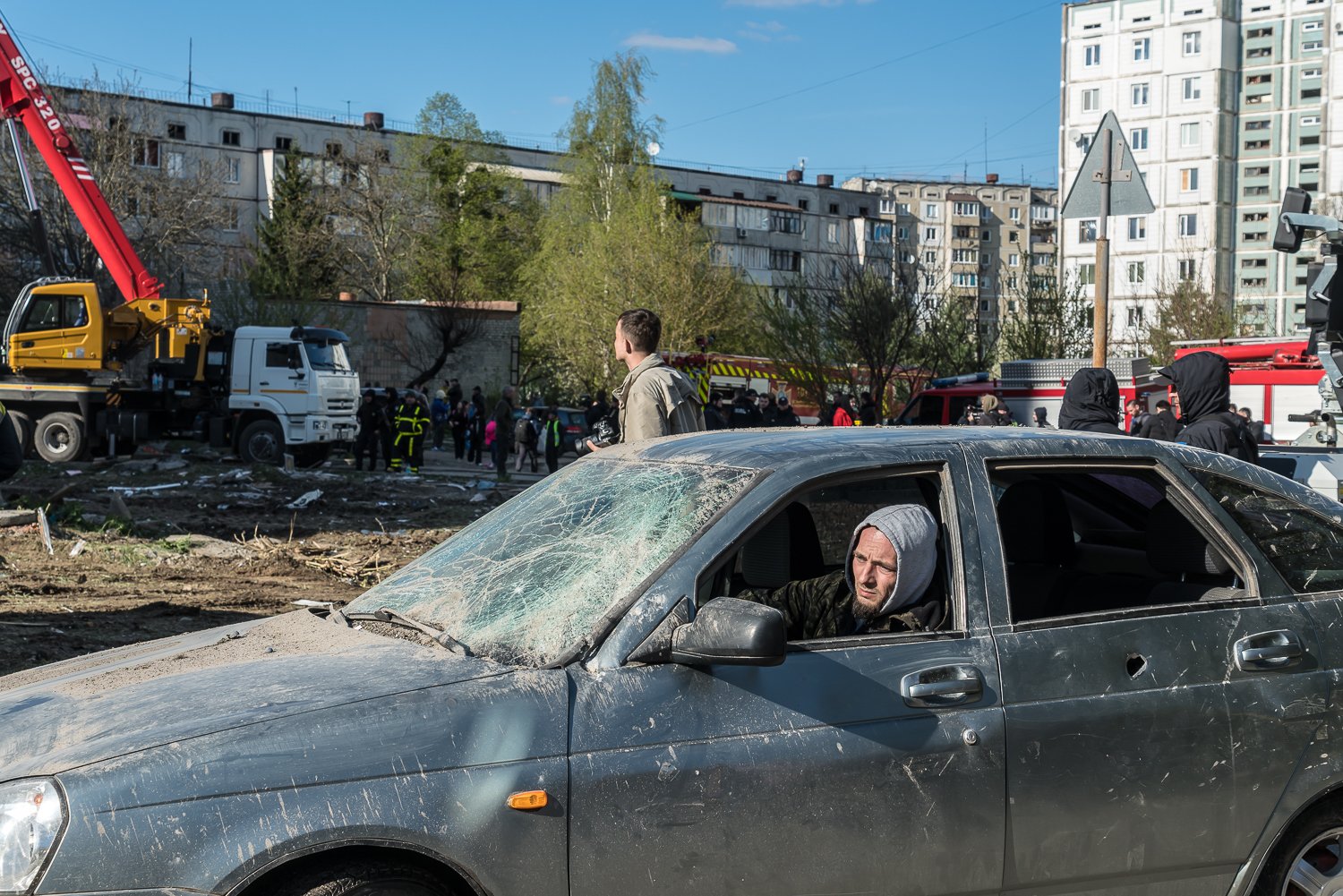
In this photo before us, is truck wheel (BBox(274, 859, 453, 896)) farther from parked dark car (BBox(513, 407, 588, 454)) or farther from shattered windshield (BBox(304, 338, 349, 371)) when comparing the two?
parked dark car (BBox(513, 407, 588, 454))

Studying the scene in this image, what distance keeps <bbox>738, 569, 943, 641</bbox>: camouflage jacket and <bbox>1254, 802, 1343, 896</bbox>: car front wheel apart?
3.73 ft

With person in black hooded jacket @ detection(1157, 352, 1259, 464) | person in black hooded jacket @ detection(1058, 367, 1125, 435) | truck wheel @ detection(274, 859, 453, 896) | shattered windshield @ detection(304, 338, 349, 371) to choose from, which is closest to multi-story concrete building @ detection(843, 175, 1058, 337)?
shattered windshield @ detection(304, 338, 349, 371)

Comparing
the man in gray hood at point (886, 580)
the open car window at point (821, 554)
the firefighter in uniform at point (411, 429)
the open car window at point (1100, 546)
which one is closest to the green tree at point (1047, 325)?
the firefighter in uniform at point (411, 429)

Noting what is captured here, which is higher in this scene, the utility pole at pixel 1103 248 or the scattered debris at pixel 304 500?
the utility pole at pixel 1103 248

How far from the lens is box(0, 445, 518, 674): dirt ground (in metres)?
9.48

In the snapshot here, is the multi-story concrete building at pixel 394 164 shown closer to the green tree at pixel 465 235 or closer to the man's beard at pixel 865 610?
the green tree at pixel 465 235

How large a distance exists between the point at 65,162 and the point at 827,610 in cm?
2677

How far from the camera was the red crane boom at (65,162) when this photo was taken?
26.3 m

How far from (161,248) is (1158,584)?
148 feet

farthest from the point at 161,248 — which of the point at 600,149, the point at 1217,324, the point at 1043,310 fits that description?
the point at 1217,324

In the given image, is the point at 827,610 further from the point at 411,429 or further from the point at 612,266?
the point at 612,266

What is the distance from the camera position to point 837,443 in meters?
3.58

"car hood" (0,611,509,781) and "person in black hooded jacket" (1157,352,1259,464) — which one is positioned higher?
"person in black hooded jacket" (1157,352,1259,464)

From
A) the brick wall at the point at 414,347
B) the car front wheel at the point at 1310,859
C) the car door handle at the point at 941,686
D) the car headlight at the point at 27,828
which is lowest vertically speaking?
the car front wheel at the point at 1310,859
